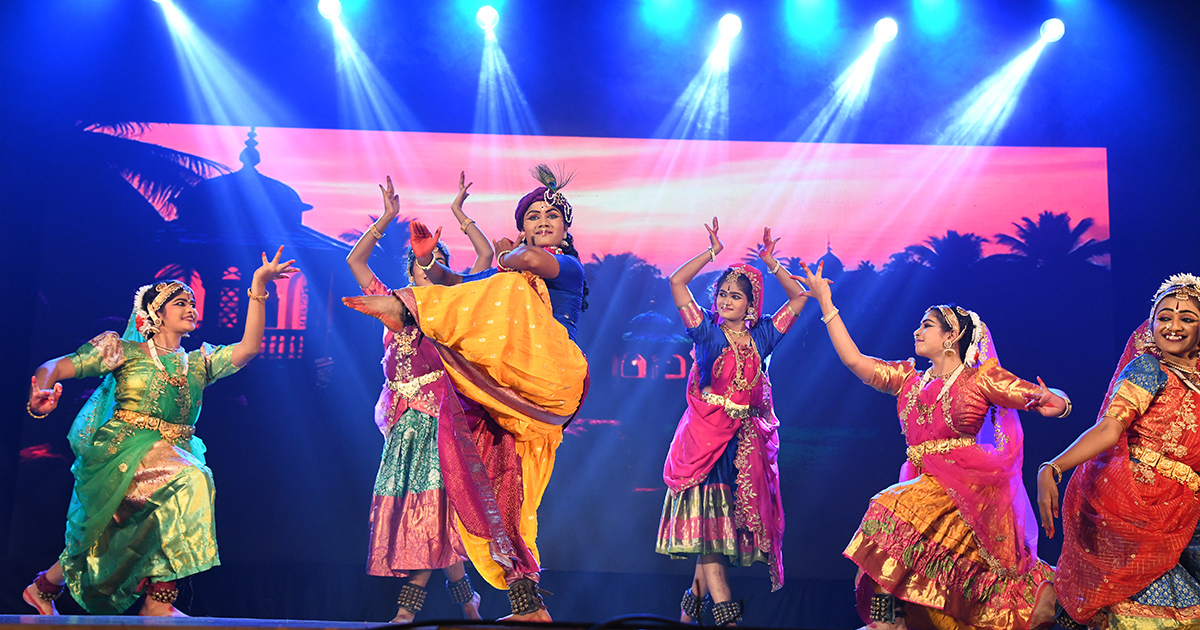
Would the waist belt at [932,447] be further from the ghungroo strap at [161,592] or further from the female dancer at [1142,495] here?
the ghungroo strap at [161,592]

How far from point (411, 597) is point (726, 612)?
1.36 m

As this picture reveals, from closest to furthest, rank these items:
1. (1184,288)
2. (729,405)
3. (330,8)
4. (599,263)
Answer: (1184,288), (729,405), (330,8), (599,263)

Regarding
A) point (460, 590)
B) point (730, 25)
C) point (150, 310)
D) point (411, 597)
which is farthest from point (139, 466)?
point (730, 25)

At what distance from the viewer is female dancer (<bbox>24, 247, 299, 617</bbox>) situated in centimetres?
330

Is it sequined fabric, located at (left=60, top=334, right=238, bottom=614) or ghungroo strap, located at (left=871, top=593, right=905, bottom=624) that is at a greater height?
sequined fabric, located at (left=60, top=334, right=238, bottom=614)

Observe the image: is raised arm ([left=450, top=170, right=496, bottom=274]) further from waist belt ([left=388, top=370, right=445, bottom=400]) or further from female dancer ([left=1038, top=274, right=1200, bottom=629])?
female dancer ([left=1038, top=274, right=1200, bottom=629])

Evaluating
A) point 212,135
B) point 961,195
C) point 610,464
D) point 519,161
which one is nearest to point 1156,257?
point 961,195

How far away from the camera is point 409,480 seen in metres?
3.43

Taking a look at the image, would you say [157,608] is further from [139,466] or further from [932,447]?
[932,447]

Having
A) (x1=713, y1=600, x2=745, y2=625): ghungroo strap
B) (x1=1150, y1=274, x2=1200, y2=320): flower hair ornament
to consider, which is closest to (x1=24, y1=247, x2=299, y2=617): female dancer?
(x1=713, y1=600, x2=745, y2=625): ghungroo strap

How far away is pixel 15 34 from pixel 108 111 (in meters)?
0.77

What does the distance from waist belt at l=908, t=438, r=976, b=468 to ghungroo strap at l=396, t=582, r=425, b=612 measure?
214 cm

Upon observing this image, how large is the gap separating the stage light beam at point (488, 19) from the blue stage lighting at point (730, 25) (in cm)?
149

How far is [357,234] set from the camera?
5.20m
